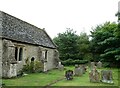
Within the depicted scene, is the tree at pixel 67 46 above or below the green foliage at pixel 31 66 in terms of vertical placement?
above

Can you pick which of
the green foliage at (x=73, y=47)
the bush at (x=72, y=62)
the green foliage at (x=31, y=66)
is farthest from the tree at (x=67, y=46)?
the green foliage at (x=31, y=66)

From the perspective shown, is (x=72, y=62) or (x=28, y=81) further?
(x=72, y=62)

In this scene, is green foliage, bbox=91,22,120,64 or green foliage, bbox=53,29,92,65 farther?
green foliage, bbox=53,29,92,65

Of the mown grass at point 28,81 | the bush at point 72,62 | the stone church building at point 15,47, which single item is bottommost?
the mown grass at point 28,81

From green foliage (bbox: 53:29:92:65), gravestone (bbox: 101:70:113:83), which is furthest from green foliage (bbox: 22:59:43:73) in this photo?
green foliage (bbox: 53:29:92:65)

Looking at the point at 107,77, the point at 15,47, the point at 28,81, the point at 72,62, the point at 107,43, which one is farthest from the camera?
the point at 72,62

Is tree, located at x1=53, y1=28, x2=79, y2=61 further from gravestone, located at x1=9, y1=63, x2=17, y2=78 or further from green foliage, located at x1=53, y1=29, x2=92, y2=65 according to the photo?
gravestone, located at x1=9, y1=63, x2=17, y2=78

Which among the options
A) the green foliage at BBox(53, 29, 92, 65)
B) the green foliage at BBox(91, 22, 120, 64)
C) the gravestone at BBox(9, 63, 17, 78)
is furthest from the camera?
the green foliage at BBox(53, 29, 92, 65)

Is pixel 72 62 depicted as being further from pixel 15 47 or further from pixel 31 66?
pixel 15 47

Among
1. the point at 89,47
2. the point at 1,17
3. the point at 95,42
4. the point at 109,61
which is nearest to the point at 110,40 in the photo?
the point at 109,61

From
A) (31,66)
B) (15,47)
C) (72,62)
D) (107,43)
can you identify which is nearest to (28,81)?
(15,47)

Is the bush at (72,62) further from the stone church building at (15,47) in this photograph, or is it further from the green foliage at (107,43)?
the stone church building at (15,47)

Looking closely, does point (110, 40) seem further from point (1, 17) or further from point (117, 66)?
point (1, 17)

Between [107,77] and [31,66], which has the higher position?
[31,66]
